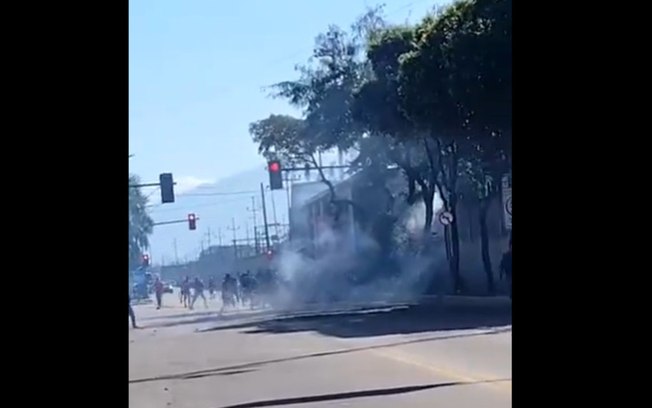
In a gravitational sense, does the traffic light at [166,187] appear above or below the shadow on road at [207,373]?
above

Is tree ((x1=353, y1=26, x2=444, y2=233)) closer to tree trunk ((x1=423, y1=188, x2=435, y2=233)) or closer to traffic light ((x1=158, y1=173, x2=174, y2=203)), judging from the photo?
tree trunk ((x1=423, y1=188, x2=435, y2=233))

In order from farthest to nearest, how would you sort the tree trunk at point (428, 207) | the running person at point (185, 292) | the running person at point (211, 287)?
1. the tree trunk at point (428, 207)
2. the running person at point (211, 287)
3. the running person at point (185, 292)

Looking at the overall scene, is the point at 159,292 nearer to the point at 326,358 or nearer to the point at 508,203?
the point at 326,358

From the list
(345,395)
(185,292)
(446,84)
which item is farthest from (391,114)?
(345,395)

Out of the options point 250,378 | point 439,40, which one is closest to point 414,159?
point 439,40

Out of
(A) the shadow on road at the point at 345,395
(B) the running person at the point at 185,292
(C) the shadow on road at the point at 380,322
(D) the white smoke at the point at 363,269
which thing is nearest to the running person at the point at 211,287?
(B) the running person at the point at 185,292

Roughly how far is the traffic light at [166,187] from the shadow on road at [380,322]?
10.1 feet

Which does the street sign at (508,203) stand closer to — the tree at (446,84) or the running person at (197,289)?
the running person at (197,289)

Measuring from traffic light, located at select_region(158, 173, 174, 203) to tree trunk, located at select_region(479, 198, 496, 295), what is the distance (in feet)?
11.4

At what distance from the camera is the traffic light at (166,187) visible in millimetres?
5259

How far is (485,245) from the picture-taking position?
892cm
